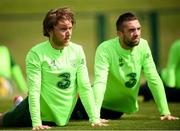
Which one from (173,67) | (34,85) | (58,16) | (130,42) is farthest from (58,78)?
(173,67)

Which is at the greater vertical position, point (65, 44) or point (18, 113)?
point (65, 44)

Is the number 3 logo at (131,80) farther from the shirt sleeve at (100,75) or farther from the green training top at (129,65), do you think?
the shirt sleeve at (100,75)

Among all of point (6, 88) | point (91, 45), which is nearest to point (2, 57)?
point (6, 88)

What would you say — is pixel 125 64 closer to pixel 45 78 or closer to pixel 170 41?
pixel 45 78

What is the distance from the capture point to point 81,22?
30562 mm

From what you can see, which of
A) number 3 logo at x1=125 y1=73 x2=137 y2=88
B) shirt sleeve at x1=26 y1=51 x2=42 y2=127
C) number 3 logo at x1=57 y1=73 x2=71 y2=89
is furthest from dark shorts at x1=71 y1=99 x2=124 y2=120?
shirt sleeve at x1=26 y1=51 x2=42 y2=127

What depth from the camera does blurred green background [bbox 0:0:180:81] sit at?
28406 millimetres

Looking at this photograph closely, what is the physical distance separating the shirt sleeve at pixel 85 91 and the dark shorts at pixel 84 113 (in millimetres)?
1134

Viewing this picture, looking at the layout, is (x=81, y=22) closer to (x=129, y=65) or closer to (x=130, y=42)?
(x=129, y=65)

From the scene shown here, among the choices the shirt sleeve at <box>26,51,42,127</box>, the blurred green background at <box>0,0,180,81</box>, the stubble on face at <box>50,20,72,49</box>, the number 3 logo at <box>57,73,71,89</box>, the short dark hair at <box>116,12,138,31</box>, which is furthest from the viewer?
the blurred green background at <box>0,0,180,81</box>

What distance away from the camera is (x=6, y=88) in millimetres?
16906

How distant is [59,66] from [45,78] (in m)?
0.19

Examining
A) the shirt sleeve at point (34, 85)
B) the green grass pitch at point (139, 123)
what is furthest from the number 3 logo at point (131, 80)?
the shirt sleeve at point (34, 85)

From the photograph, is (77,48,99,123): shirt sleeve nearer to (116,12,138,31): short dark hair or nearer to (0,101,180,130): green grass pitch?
(0,101,180,130): green grass pitch
